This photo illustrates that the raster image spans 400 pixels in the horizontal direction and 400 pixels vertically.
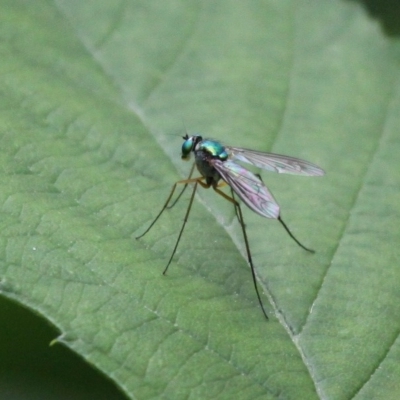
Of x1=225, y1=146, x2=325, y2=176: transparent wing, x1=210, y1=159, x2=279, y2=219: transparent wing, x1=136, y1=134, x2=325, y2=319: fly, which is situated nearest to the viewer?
x1=210, y1=159, x2=279, y2=219: transparent wing

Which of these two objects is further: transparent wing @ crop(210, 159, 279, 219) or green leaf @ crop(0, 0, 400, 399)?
transparent wing @ crop(210, 159, 279, 219)

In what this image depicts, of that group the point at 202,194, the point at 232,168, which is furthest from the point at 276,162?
the point at 202,194

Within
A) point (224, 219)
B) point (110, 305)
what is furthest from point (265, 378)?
point (224, 219)

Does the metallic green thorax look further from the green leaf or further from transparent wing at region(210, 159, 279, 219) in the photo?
the green leaf

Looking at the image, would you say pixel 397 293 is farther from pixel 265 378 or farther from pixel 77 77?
pixel 77 77

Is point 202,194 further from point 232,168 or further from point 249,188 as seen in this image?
point 249,188

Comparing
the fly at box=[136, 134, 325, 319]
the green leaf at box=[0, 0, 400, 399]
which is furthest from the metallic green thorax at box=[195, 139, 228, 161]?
the green leaf at box=[0, 0, 400, 399]
